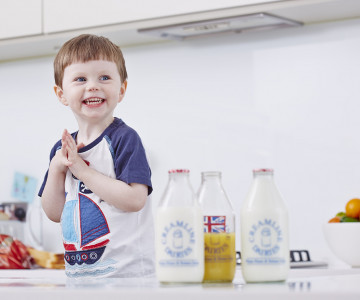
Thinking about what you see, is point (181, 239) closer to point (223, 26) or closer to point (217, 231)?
point (217, 231)

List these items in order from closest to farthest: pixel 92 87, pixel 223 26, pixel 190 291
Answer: pixel 190 291 → pixel 92 87 → pixel 223 26

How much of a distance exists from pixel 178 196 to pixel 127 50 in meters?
1.74

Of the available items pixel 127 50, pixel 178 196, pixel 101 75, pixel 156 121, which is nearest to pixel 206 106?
pixel 156 121

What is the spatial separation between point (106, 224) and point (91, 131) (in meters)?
0.22

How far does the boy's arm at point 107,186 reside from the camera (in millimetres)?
1431

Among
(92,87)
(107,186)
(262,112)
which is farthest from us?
(262,112)

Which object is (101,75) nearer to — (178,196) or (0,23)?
(178,196)

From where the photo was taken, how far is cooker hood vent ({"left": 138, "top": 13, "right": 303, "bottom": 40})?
87.3 inches

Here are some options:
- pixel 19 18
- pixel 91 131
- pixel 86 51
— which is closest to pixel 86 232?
pixel 91 131

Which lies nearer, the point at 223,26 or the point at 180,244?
the point at 180,244

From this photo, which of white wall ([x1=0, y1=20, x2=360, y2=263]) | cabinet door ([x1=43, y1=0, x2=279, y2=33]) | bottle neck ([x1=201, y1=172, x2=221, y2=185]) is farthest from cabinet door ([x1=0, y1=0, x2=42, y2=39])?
bottle neck ([x1=201, y1=172, x2=221, y2=185])

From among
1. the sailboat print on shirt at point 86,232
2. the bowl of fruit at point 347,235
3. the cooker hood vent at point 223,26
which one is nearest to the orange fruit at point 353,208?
the bowl of fruit at point 347,235

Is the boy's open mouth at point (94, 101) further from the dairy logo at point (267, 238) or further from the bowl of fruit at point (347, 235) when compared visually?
the bowl of fruit at point (347, 235)

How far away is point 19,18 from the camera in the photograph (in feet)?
8.36
